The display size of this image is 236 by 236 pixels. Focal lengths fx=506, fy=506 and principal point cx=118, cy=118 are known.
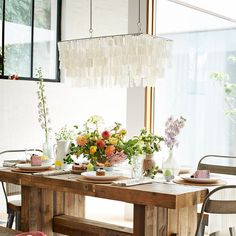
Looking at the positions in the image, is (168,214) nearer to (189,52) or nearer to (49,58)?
(189,52)

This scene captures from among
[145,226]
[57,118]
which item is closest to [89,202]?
[57,118]

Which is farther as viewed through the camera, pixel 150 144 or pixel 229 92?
pixel 229 92

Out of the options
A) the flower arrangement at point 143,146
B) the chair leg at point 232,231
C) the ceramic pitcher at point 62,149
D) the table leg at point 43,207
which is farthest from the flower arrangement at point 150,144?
the table leg at point 43,207

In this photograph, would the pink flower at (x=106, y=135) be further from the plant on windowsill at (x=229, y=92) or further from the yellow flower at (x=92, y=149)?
the plant on windowsill at (x=229, y=92)

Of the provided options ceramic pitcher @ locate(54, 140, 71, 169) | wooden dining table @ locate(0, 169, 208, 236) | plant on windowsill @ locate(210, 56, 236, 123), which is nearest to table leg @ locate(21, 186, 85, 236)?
wooden dining table @ locate(0, 169, 208, 236)

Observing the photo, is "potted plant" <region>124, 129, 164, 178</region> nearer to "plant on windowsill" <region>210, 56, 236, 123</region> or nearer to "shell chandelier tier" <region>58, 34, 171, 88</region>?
"shell chandelier tier" <region>58, 34, 171, 88</region>

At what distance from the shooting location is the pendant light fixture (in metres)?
3.76

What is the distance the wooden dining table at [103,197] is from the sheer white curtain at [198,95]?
1731 millimetres

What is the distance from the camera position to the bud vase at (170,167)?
11.0ft

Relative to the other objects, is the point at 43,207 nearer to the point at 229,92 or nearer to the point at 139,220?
the point at 139,220

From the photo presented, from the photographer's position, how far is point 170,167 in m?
3.40

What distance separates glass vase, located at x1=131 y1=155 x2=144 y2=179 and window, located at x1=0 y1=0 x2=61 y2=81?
10.3 feet

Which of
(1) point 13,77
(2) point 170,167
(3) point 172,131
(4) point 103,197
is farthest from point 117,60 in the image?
(1) point 13,77

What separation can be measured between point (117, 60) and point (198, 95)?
1.87 m
